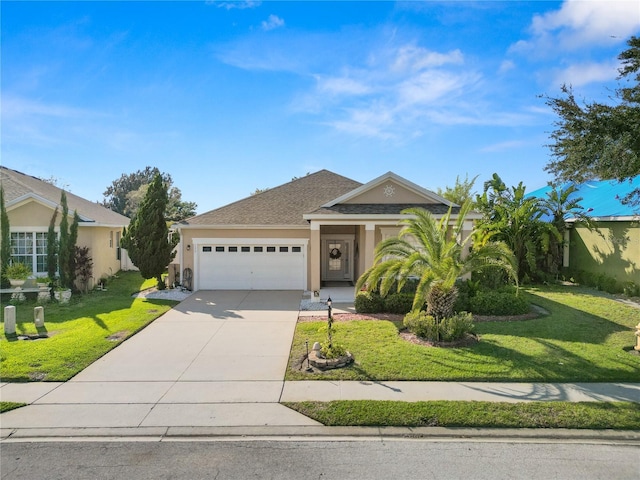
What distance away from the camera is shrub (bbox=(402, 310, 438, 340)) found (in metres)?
10.3

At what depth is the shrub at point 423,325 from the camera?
10.3 metres

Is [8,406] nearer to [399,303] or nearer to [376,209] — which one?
[399,303]

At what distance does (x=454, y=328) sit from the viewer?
33.3 feet

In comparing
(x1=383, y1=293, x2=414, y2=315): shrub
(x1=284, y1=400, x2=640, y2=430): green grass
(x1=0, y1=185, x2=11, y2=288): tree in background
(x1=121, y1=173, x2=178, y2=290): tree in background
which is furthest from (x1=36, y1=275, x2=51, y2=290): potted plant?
(x1=284, y1=400, x2=640, y2=430): green grass

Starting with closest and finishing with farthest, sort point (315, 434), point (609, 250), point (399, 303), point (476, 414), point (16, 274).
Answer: point (315, 434), point (476, 414), point (399, 303), point (16, 274), point (609, 250)

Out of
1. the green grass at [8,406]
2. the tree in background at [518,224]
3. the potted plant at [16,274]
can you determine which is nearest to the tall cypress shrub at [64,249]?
the potted plant at [16,274]

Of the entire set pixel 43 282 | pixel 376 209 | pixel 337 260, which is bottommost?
pixel 43 282

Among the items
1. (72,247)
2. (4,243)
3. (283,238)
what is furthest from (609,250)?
(4,243)

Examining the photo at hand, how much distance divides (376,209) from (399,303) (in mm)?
4094

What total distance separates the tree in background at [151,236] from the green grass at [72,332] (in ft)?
4.91

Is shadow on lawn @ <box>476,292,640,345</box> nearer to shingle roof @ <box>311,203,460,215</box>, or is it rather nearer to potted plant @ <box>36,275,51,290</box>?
shingle roof @ <box>311,203,460,215</box>

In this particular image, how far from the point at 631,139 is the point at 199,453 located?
1132 centimetres

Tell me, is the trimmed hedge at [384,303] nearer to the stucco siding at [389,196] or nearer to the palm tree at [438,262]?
the palm tree at [438,262]

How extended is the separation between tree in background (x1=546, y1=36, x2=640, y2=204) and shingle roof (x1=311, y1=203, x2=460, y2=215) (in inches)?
207
